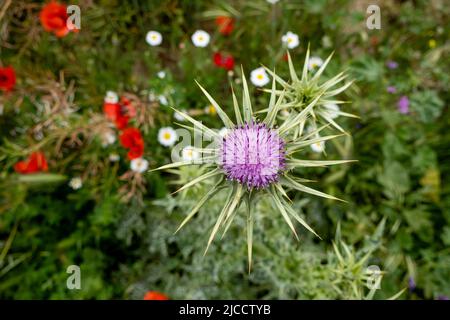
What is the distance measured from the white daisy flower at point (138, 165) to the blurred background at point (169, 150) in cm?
9

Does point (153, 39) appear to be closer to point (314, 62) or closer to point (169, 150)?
point (169, 150)

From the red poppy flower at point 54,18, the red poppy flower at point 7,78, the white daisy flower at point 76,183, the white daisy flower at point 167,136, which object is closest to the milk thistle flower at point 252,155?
the white daisy flower at point 167,136

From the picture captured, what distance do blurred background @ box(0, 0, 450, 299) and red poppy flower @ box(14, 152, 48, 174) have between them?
0.4 inches

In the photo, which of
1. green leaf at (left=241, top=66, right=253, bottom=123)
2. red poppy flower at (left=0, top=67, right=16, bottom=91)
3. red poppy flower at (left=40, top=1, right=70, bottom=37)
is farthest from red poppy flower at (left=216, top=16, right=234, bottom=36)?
green leaf at (left=241, top=66, right=253, bottom=123)

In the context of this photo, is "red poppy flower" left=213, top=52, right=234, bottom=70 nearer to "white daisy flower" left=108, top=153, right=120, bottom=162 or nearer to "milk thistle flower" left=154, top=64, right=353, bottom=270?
"white daisy flower" left=108, top=153, right=120, bottom=162

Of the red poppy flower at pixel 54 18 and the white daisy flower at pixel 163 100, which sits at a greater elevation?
the red poppy flower at pixel 54 18

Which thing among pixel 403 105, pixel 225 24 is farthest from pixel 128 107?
pixel 403 105

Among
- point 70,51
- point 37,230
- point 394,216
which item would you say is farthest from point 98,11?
point 394,216

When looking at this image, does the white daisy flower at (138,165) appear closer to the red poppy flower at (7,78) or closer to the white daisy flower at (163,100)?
the white daisy flower at (163,100)

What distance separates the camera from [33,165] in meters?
3.26

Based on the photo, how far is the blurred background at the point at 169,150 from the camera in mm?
3270

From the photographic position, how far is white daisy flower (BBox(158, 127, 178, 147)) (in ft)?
10.8
